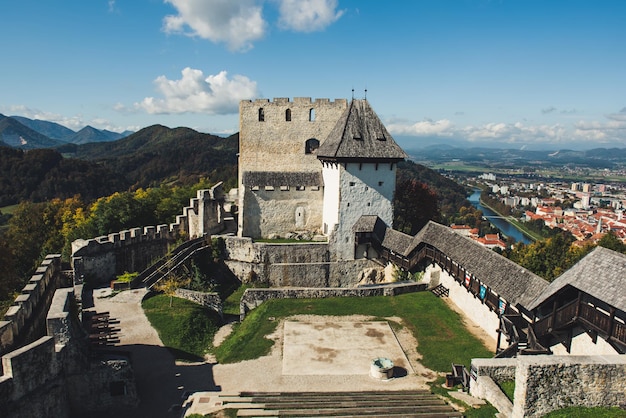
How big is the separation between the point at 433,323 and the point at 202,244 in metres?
14.5

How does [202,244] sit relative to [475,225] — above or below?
above

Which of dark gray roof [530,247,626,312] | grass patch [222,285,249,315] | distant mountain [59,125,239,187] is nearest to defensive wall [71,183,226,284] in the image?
grass patch [222,285,249,315]

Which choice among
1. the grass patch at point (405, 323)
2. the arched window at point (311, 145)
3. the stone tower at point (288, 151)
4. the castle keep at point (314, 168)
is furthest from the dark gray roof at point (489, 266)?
the arched window at point (311, 145)

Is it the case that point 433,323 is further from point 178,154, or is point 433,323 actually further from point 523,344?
point 178,154

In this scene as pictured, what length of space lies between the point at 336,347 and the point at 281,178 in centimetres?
1418

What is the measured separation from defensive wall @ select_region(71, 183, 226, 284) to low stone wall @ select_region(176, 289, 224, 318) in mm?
4448

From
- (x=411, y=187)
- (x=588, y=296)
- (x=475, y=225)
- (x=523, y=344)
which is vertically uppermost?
(x=411, y=187)

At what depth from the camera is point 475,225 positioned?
266 feet

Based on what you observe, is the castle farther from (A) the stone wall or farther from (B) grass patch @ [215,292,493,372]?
(B) grass patch @ [215,292,493,372]

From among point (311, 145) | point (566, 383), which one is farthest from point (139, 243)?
point (566, 383)

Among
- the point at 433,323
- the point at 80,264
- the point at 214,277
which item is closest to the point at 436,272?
the point at 433,323

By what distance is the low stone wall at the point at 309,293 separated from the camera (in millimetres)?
20859

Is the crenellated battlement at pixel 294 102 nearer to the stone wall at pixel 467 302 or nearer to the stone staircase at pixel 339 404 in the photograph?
the stone wall at pixel 467 302

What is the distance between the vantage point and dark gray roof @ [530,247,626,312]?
37.6ft
